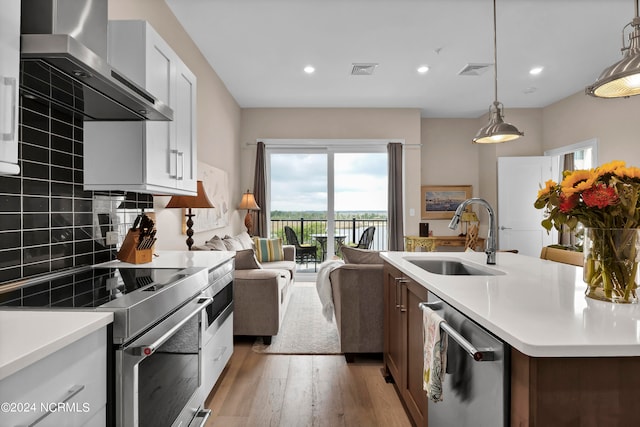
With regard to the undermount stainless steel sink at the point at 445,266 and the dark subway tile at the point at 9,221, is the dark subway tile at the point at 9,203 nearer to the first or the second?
the dark subway tile at the point at 9,221

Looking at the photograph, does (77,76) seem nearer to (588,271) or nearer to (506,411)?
(506,411)

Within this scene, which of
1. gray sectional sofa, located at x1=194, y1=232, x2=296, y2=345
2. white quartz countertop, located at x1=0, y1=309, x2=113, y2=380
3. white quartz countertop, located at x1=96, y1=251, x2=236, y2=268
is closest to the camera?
white quartz countertop, located at x1=0, y1=309, x2=113, y2=380

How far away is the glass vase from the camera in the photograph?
113 centimetres

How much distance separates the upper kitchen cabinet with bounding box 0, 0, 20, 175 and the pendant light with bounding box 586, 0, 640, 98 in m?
2.11

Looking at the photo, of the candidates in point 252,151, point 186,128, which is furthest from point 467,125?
point 186,128

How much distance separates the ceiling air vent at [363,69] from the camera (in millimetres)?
4324

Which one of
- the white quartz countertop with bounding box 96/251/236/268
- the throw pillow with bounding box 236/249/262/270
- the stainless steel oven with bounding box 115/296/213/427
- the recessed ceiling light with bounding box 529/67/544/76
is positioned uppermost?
the recessed ceiling light with bounding box 529/67/544/76

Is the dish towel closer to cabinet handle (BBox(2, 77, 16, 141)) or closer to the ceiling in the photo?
cabinet handle (BBox(2, 77, 16, 141))

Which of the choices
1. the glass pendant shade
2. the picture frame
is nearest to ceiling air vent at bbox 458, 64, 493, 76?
the glass pendant shade

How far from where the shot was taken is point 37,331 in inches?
36.2

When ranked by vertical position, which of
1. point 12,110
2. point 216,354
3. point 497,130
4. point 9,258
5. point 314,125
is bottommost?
point 216,354

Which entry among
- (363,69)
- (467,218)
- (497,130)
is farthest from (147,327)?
(467,218)

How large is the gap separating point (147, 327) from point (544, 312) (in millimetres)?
1344

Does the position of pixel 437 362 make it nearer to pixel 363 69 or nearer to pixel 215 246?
pixel 215 246
